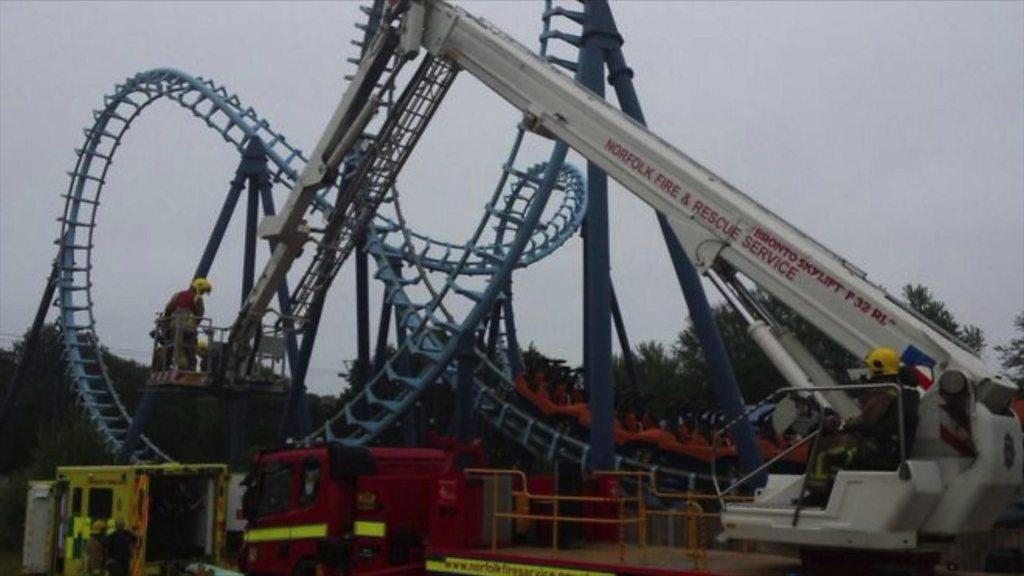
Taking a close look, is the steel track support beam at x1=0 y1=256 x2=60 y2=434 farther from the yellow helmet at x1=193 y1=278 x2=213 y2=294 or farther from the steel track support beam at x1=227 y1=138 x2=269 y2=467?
the yellow helmet at x1=193 y1=278 x2=213 y2=294

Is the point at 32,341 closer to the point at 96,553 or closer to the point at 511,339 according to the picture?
the point at 511,339

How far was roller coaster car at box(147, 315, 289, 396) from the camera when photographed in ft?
54.3

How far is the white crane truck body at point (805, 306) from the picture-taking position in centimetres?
685

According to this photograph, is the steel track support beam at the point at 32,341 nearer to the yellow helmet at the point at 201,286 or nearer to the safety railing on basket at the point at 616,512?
the yellow helmet at the point at 201,286

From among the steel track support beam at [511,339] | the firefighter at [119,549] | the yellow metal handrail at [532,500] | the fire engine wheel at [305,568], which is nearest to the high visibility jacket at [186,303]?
the firefighter at [119,549]

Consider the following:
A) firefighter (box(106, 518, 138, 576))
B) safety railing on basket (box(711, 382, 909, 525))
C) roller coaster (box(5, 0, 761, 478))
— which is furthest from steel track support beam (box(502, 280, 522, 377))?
safety railing on basket (box(711, 382, 909, 525))

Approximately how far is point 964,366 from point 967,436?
0.58 meters

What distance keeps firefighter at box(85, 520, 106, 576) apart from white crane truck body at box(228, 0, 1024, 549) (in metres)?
6.90

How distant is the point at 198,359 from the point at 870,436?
12436mm

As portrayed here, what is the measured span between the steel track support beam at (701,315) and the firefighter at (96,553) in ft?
25.8

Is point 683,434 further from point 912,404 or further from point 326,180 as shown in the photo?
point 912,404

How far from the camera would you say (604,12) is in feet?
52.7

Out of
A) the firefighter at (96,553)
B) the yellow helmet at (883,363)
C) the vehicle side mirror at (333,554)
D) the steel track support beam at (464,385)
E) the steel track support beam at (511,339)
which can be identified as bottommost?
the firefighter at (96,553)

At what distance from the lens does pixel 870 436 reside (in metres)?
7.00
